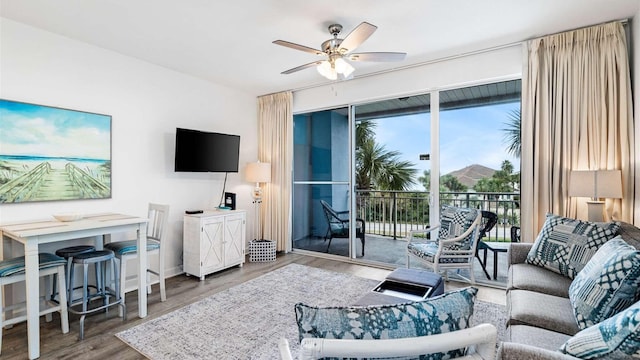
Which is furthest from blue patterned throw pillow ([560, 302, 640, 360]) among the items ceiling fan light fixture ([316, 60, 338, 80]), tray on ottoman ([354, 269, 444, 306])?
ceiling fan light fixture ([316, 60, 338, 80])

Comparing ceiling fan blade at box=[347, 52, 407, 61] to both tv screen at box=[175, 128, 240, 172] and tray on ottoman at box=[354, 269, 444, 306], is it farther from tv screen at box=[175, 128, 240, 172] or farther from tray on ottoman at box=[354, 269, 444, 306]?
tv screen at box=[175, 128, 240, 172]

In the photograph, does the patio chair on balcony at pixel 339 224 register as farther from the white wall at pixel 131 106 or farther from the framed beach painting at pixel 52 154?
the framed beach painting at pixel 52 154

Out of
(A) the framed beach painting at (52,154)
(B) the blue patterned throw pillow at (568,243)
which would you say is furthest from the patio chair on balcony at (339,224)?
(A) the framed beach painting at (52,154)

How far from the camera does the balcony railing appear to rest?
360 cm

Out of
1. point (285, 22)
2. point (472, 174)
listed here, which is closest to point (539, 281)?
point (472, 174)

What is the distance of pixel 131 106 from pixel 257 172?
1829mm

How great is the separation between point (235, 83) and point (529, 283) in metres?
4.26

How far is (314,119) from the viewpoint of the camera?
4.98 m

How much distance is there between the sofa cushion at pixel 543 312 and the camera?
1.60 meters

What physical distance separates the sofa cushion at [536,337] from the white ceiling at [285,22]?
237cm

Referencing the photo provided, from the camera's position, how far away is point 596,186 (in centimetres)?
251

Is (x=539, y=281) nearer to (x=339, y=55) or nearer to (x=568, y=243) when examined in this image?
(x=568, y=243)

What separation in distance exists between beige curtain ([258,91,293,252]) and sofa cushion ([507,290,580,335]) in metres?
3.52

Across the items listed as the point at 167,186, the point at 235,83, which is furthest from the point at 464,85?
the point at 167,186
